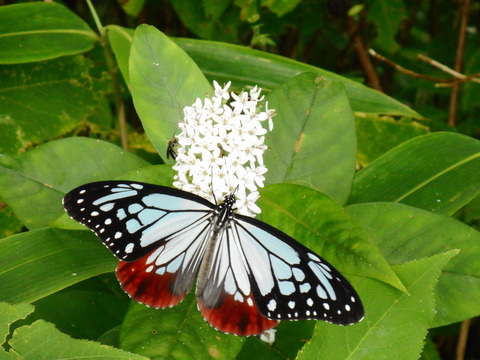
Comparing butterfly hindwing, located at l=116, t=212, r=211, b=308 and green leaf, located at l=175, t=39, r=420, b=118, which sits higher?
green leaf, located at l=175, t=39, r=420, b=118

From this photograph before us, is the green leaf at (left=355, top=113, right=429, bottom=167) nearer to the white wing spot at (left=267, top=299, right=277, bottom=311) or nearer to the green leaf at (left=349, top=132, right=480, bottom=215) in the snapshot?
the green leaf at (left=349, top=132, right=480, bottom=215)

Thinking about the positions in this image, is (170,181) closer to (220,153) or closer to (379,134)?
(220,153)

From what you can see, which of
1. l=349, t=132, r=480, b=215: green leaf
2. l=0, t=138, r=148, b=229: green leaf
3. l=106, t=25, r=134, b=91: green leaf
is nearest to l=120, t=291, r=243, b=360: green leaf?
l=0, t=138, r=148, b=229: green leaf

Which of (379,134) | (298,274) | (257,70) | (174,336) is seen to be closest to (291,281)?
(298,274)

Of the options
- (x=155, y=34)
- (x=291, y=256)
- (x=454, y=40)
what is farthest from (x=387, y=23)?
(x=291, y=256)

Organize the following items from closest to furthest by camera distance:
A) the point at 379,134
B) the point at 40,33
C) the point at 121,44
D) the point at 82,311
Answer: the point at 82,311
the point at 121,44
the point at 40,33
the point at 379,134

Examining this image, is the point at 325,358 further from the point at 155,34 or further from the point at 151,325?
the point at 155,34

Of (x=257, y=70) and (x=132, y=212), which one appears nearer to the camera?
(x=132, y=212)
